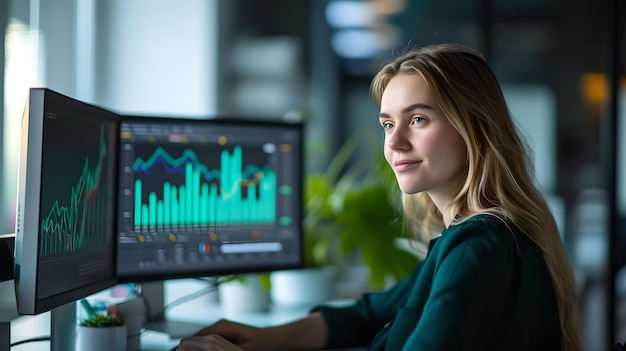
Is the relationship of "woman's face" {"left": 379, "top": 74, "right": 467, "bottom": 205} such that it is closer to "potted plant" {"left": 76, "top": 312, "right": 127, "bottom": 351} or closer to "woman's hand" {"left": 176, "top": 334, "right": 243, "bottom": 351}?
"woman's hand" {"left": 176, "top": 334, "right": 243, "bottom": 351}

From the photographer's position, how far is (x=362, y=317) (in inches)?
61.1

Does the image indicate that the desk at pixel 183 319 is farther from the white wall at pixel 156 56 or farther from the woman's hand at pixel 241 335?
the white wall at pixel 156 56

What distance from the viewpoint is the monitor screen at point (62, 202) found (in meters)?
1.07

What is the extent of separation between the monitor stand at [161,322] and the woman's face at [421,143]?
0.65 meters

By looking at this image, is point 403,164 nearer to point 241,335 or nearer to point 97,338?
point 241,335

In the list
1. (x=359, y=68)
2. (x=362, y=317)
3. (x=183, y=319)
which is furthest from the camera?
(x=359, y=68)

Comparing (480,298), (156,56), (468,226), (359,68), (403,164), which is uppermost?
(359,68)

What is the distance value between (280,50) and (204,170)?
3.03 metres

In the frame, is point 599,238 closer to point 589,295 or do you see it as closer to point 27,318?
point 589,295

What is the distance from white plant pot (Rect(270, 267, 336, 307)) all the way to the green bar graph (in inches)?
13.7

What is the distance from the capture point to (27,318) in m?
1.72

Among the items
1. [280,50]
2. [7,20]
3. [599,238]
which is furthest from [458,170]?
[280,50]

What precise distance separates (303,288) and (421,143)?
940 mm

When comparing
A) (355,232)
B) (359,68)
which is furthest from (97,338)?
(359,68)
